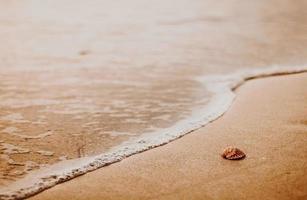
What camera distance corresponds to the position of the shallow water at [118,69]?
389cm

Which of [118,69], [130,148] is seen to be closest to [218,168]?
[130,148]

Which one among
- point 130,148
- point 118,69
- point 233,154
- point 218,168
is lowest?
point 218,168


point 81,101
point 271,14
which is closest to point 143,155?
point 81,101

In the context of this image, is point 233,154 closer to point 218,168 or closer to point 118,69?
point 218,168

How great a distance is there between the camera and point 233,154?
11.1 feet

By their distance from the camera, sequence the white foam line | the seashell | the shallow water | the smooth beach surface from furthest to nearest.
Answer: the shallow water, the seashell, the white foam line, the smooth beach surface

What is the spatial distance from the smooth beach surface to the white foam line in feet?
0.28

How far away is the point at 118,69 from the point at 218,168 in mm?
3404

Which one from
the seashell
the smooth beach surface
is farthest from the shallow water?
the seashell

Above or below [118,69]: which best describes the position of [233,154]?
below

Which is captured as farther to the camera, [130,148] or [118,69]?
[118,69]

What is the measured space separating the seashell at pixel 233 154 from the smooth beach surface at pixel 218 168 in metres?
0.04

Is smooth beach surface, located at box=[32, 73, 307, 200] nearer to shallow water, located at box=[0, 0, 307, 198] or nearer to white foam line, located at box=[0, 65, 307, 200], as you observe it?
white foam line, located at box=[0, 65, 307, 200]

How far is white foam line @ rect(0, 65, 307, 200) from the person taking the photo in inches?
119
